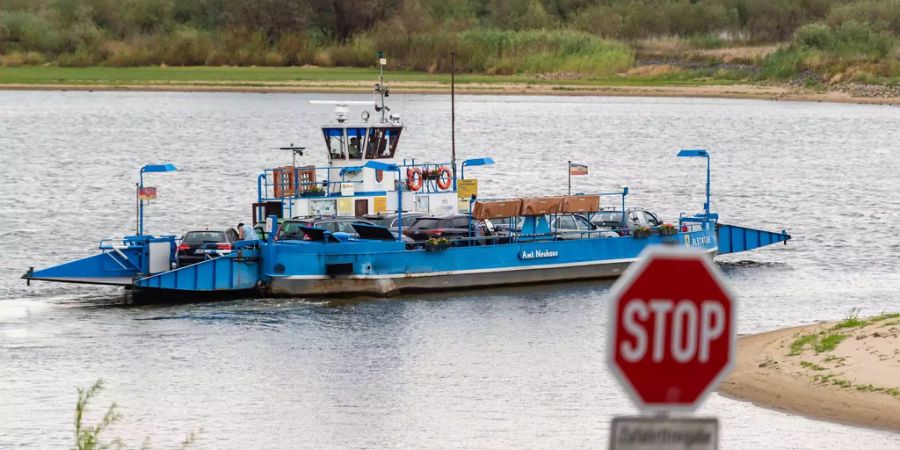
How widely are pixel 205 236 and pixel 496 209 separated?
7410 millimetres

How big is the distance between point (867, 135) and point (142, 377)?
8534cm

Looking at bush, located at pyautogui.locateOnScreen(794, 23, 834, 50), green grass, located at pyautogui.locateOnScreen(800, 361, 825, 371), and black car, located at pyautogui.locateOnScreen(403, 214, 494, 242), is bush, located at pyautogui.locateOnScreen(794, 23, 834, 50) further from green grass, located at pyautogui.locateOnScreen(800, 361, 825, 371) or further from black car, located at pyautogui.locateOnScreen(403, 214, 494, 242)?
green grass, located at pyautogui.locateOnScreen(800, 361, 825, 371)

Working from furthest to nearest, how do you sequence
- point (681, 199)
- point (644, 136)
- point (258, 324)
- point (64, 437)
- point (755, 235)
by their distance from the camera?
point (644, 136) < point (681, 199) < point (755, 235) < point (258, 324) < point (64, 437)

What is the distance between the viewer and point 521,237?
4234 cm

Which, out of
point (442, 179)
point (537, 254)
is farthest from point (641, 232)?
point (442, 179)

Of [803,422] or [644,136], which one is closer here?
[803,422]

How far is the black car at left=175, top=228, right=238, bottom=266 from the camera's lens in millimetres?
39281

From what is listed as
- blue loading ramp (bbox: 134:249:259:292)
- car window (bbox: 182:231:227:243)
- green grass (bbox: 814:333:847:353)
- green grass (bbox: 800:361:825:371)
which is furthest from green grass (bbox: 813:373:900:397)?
car window (bbox: 182:231:227:243)

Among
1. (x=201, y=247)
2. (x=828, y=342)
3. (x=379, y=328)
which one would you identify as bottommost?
(x=379, y=328)

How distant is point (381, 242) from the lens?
131ft

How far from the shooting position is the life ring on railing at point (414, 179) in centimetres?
4506

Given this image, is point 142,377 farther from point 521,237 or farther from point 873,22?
point 873,22

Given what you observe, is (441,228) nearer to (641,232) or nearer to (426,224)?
(426,224)

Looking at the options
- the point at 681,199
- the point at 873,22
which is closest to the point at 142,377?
the point at 681,199
